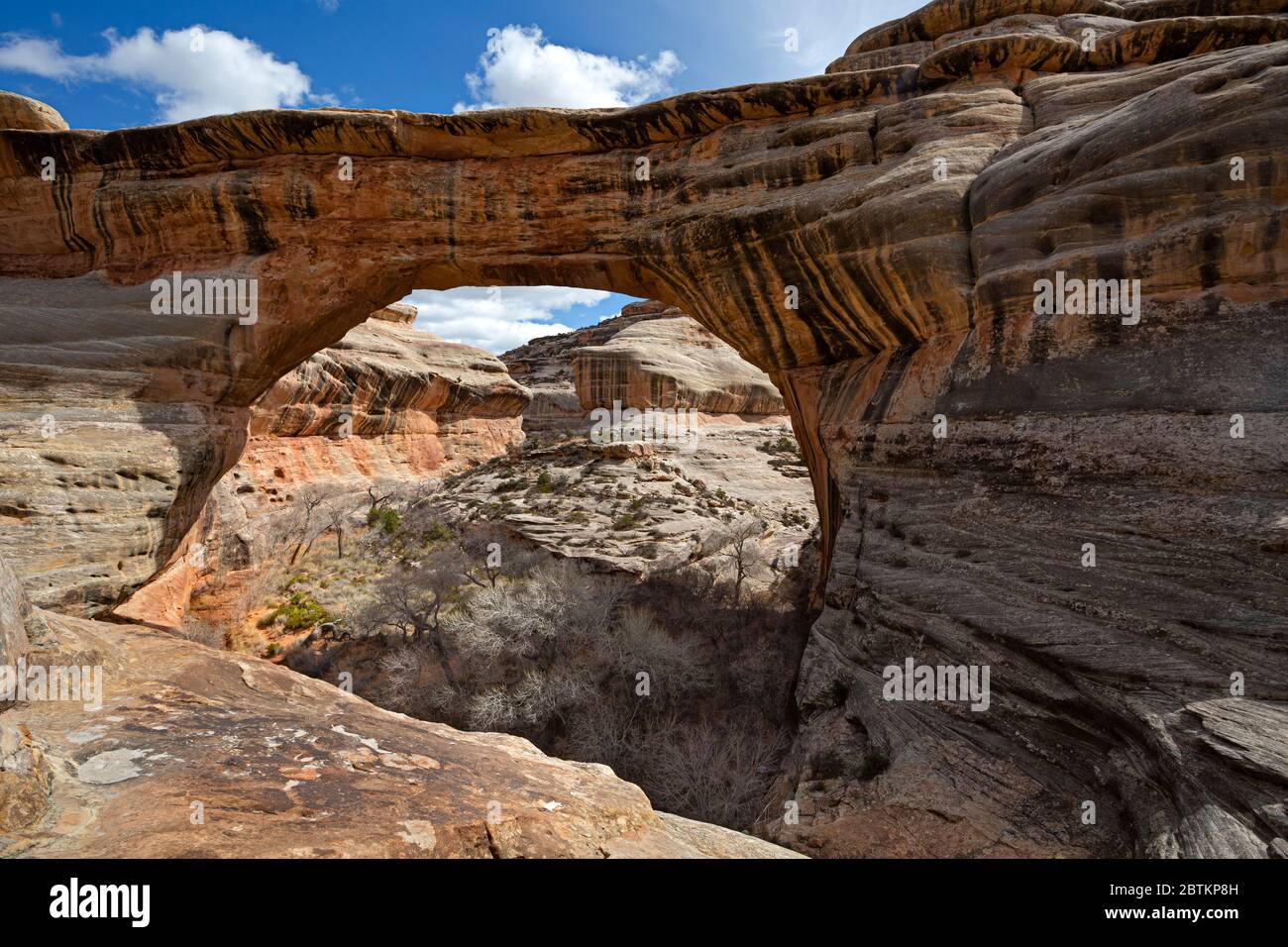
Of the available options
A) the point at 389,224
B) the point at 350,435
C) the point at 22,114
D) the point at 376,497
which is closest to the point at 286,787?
the point at 389,224

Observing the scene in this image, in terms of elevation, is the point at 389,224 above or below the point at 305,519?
above

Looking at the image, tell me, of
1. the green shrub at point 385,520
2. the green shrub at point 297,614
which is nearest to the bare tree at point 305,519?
the green shrub at point 385,520

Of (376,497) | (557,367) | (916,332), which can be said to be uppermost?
(557,367)

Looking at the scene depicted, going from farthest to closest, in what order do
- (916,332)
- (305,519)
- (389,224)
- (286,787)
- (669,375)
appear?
(669,375)
(305,519)
(389,224)
(916,332)
(286,787)

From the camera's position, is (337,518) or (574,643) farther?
(337,518)

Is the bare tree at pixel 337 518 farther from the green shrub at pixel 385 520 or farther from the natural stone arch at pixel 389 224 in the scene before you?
the natural stone arch at pixel 389 224

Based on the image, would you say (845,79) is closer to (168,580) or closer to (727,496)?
(727,496)

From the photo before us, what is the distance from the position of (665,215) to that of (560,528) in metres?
8.60

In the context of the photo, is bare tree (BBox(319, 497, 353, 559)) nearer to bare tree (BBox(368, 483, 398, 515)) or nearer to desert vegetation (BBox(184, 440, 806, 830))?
bare tree (BBox(368, 483, 398, 515))

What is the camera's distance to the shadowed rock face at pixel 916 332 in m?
5.08

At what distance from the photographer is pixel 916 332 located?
830 centimetres

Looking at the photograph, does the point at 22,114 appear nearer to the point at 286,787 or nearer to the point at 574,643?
the point at 574,643

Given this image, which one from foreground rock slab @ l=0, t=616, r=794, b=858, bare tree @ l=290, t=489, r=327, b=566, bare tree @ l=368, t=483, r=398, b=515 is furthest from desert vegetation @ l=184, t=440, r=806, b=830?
bare tree @ l=368, t=483, r=398, b=515

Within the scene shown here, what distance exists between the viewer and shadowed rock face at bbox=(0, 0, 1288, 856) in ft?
16.7
